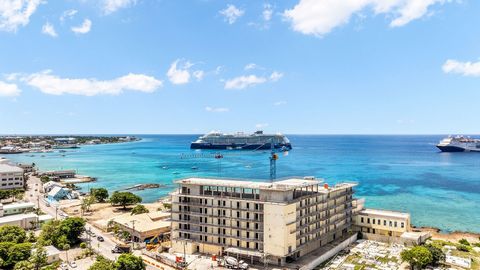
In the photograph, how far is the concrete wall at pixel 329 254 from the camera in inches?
2304

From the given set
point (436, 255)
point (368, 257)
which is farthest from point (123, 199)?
point (436, 255)

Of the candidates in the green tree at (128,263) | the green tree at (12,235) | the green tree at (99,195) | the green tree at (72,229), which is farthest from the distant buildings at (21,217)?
the green tree at (128,263)

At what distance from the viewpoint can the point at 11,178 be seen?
437 feet

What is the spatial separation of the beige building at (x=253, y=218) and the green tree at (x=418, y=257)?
1569cm

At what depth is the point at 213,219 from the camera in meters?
64.3

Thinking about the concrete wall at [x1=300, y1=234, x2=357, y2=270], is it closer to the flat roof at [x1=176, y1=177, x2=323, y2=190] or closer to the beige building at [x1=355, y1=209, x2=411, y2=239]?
the beige building at [x1=355, y1=209, x2=411, y2=239]

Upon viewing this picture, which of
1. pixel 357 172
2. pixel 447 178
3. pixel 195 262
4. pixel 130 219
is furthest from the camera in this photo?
pixel 357 172

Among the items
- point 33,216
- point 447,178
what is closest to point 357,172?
point 447,178

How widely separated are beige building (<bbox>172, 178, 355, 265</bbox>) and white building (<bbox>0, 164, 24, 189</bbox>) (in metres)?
99.2

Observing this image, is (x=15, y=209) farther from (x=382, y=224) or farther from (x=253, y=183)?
(x=382, y=224)

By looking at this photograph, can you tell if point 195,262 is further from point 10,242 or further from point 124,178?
point 124,178

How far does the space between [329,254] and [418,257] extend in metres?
14.9

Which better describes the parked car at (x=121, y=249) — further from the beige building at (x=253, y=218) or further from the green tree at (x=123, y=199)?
the green tree at (x=123, y=199)

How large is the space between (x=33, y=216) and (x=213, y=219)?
166ft
